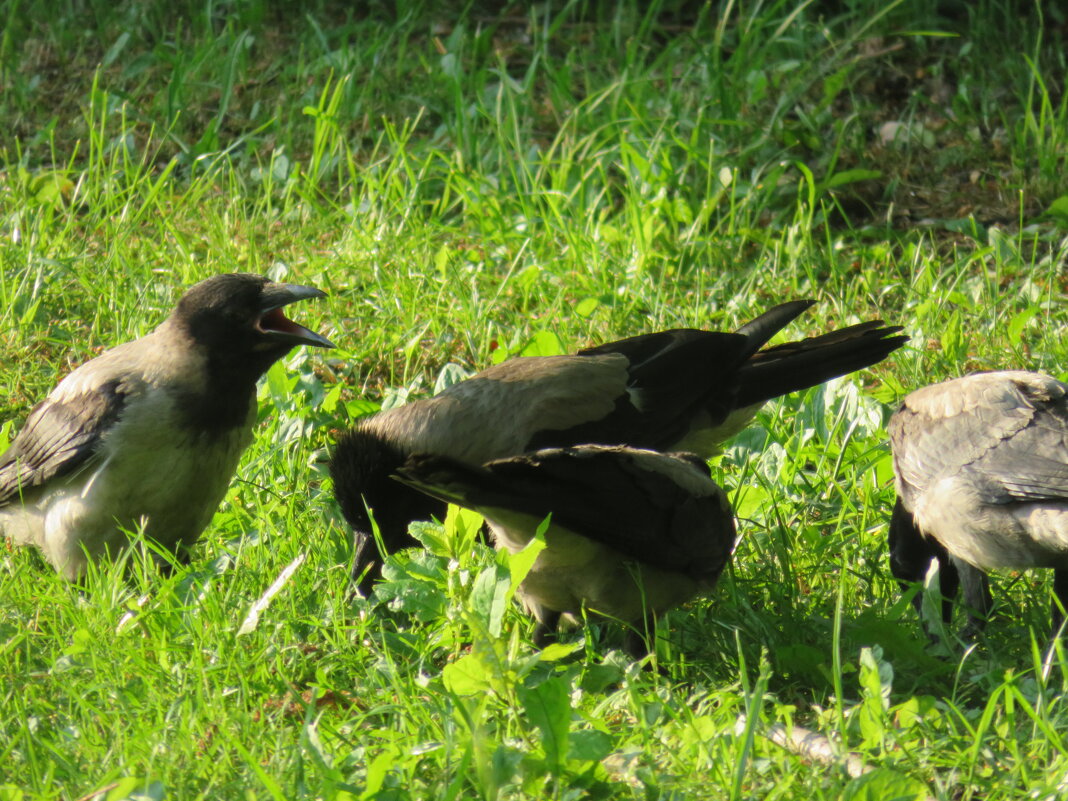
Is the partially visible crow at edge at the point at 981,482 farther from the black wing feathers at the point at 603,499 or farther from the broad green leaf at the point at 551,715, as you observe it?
the broad green leaf at the point at 551,715

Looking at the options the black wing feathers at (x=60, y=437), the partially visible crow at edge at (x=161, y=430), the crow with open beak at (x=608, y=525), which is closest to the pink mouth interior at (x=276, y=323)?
the partially visible crow at edge at (x=161, y=430)

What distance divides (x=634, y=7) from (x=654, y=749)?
5816 mm

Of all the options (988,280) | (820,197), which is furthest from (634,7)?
(988,280)

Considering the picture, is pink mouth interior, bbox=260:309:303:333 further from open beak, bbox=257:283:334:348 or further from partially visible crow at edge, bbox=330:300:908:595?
partially visible crow at edge, bbox=330:300:908:595

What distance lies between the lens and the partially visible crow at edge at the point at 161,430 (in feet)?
14.8

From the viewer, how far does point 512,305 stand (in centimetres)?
627

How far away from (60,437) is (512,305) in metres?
2.29

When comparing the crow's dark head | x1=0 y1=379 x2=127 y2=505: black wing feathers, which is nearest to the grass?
x1=0 y1=379 x2=127 y2=505: black wing feathers

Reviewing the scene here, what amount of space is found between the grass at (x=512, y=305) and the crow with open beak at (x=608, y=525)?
159 millimetres

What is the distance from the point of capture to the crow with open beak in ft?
12.0

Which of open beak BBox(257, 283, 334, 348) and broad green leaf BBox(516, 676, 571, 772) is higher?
open beak BBox(257, 283, 334, 348)

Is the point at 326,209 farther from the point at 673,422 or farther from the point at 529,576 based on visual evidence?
the point at 529,576

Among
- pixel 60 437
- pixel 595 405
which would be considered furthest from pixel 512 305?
pixel 60 437

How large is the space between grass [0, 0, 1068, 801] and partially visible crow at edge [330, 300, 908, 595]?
0.23 metres
